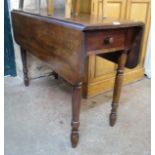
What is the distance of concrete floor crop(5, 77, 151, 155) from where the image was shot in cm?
136

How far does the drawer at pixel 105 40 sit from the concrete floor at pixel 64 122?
2.18 feet

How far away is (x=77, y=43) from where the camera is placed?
41.7 inches

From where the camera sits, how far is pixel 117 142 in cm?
142

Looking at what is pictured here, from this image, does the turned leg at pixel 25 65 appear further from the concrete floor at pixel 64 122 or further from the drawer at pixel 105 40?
the drawer at pixel 105 40

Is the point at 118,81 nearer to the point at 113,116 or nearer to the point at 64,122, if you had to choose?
the point at 113,116

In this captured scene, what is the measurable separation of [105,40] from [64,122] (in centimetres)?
78

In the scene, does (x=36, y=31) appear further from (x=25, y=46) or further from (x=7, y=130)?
(x=7, y=130)

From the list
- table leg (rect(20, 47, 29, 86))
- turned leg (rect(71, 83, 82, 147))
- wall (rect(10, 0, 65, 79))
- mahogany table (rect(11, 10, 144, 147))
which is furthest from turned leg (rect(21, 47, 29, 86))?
turned leg (rect(71, 83, 82, 147))

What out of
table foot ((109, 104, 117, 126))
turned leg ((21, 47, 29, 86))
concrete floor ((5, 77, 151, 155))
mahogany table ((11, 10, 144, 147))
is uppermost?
mahogany table ((11, 10, 144, 147))

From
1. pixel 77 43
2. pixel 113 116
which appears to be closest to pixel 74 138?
pixel 113 116

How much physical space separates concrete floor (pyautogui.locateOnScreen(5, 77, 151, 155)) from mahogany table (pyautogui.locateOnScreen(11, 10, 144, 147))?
0.13 meters

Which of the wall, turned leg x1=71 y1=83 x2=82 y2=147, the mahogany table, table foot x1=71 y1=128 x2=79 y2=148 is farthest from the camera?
the wall

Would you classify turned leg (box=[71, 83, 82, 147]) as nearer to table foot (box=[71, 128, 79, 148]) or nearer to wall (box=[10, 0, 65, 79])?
table foot (box=[71, 128, 79, 148])

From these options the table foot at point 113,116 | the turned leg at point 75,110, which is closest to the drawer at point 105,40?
the turned leg at point 75,110
